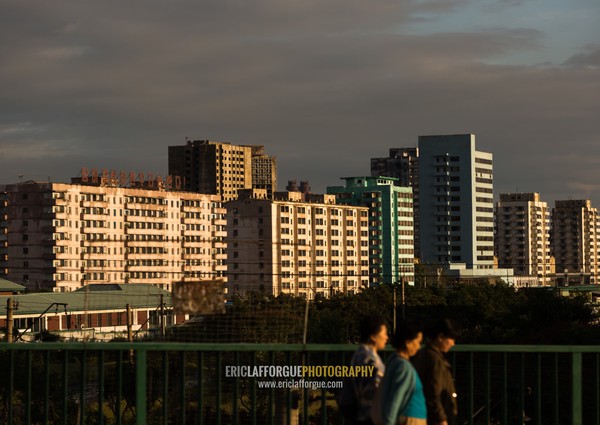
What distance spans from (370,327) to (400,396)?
90 cm

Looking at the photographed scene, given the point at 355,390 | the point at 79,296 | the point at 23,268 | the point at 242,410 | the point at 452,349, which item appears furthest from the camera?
the point at 23,268

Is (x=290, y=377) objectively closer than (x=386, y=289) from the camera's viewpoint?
Yes

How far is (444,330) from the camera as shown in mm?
9727

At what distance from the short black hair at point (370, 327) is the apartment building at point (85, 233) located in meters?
156

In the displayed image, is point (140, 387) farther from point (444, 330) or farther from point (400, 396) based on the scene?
Answer: point (400, 396)

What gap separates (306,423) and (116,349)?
7.35 feet

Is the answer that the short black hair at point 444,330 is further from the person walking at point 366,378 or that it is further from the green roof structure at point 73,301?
the green roof structure at point 73,301

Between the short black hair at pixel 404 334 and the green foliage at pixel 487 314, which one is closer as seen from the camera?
the short black hair at pixel 404 334

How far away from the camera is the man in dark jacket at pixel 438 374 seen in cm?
943

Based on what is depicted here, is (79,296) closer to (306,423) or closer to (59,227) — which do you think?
(59,227)

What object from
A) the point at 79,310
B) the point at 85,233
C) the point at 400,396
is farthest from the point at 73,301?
the point at 400,396

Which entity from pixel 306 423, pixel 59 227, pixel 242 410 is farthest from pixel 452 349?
pixel 59 227

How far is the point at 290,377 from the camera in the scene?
1178 centimetres

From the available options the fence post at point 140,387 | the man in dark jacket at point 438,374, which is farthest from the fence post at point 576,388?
the fence post at point 140,387
